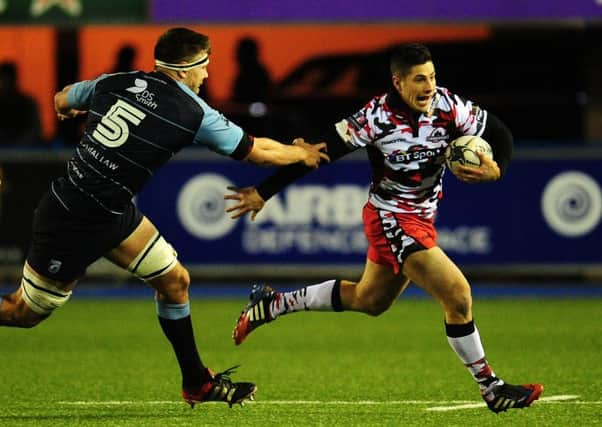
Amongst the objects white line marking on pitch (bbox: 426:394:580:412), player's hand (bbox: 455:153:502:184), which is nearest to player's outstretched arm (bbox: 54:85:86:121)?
player's hand (bbox: 455:153:502:184)

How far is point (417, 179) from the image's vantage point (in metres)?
9.26

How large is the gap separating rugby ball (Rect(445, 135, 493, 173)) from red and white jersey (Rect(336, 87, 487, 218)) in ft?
0.46

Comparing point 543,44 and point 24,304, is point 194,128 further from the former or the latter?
point 543,44

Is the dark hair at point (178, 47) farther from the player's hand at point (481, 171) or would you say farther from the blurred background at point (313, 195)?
the blurred background at point (313, 195)

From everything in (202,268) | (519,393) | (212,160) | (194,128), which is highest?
(194,128)

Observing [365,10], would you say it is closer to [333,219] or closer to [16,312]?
[333,219]

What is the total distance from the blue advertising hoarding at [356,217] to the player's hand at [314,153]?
7.43 meters

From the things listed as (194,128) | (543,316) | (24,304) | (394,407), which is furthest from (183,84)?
(543,316)

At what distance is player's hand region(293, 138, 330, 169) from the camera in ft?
29.5

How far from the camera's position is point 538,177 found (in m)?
16.7

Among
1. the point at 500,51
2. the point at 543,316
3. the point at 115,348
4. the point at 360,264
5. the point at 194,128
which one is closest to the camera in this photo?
the point at 194,128

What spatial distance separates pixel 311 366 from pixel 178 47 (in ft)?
11.5

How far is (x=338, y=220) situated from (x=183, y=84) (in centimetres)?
802

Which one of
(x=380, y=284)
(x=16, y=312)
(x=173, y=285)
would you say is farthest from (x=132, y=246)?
(x=380, y=284)
